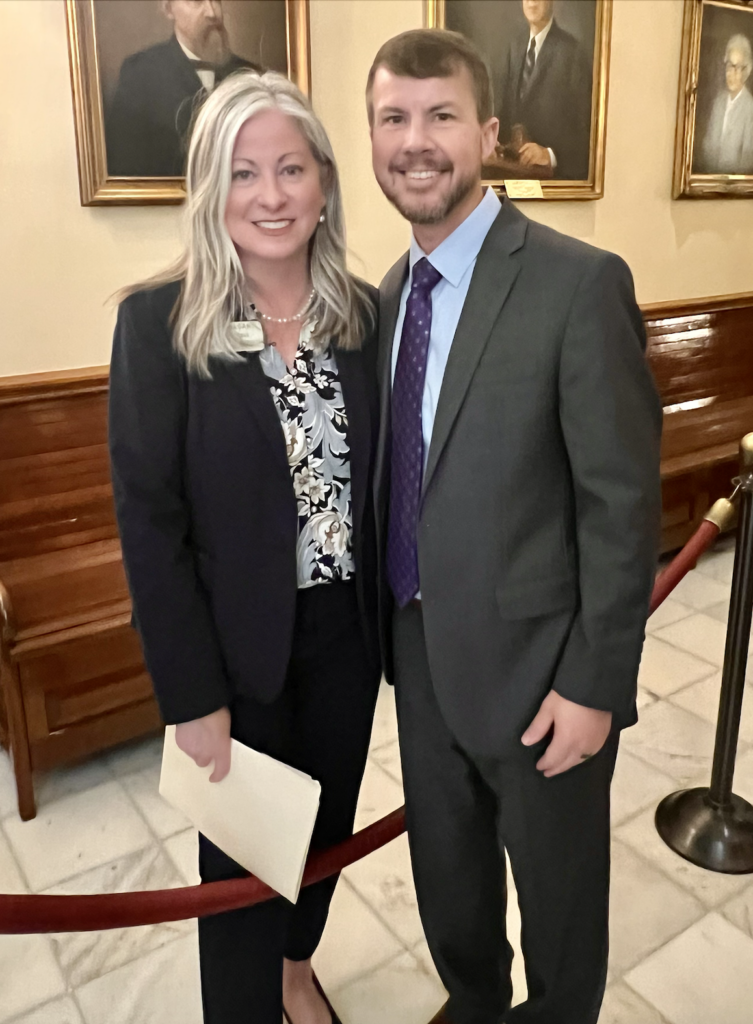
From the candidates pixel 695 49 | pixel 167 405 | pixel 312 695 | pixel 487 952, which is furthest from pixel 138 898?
pixel 695 49

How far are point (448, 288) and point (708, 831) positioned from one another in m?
1.84

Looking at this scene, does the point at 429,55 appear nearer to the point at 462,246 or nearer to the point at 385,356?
the point at 462,246

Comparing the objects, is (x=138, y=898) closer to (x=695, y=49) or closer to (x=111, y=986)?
(x=111, y=986)

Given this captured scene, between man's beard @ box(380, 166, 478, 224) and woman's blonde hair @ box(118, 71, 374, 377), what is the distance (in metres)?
0.19

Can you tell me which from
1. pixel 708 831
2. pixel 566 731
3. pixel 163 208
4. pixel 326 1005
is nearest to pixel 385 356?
pixel 566 731

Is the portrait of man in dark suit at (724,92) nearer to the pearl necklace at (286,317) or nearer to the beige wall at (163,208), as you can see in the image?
the beige wall at (163,208)

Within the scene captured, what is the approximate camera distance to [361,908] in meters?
2.23

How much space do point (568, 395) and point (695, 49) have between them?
13.2ft

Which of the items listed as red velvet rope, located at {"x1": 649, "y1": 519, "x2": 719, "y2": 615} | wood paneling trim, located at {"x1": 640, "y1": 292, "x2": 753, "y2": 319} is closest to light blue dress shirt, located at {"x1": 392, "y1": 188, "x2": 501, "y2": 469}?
red velvet rope, located at {"x1": 649, "y1": 519, "x2": 719, "y2": 615}

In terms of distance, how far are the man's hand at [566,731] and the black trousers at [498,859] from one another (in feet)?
0.16

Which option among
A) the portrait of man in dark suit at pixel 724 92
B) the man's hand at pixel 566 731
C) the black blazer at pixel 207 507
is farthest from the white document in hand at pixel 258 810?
the portrait of man in dark suit at pixel 724 92

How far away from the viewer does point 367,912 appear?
2213 mm

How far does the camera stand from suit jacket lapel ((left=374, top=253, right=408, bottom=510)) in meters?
1.45

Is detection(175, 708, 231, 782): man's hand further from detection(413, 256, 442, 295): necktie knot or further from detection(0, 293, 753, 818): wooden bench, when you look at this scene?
detection(0, 293, 753, 818): wooden bench
